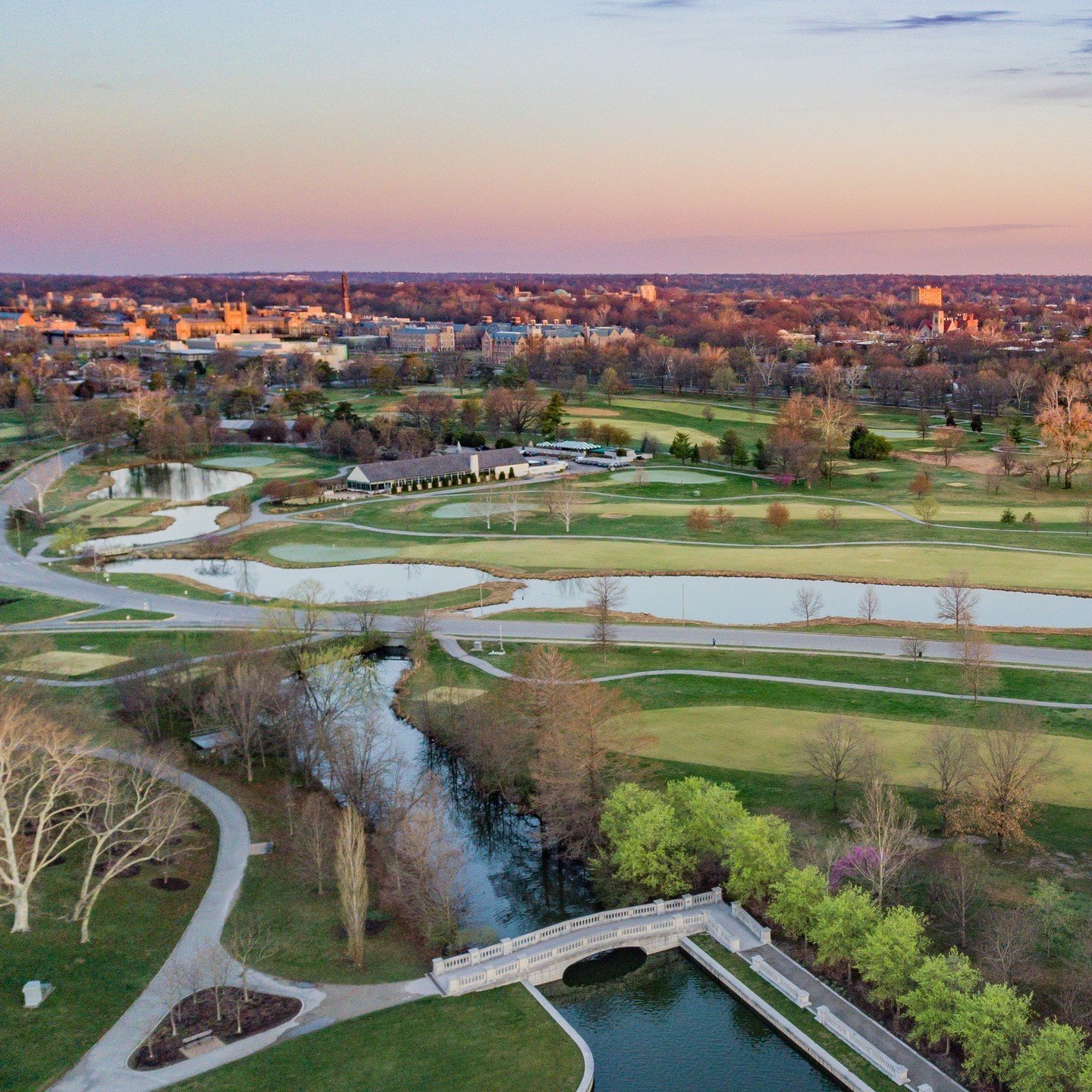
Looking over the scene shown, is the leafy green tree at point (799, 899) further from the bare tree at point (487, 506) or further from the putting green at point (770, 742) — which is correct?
the bare tree at point (487, 506)

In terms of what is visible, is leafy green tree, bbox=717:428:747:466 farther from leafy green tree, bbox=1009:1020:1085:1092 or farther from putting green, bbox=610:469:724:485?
leafy green tree, bbox=1009:1020:1085:1092

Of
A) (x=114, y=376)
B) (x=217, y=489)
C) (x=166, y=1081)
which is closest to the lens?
(x=166, y=1081)

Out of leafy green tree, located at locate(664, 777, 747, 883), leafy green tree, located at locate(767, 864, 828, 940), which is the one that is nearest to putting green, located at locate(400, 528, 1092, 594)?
leafy green tree, located at locate(664, 777, 747, 883)

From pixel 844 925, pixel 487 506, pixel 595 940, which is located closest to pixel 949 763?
pixel 844 925

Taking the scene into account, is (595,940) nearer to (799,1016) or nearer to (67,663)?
(799,1016)

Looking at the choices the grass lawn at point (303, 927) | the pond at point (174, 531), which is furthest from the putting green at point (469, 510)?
the grass lawn at point (303, 927)

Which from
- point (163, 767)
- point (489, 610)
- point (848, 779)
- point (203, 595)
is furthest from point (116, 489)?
point (848, 779)

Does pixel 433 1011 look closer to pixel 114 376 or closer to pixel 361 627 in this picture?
pixel 361 627
